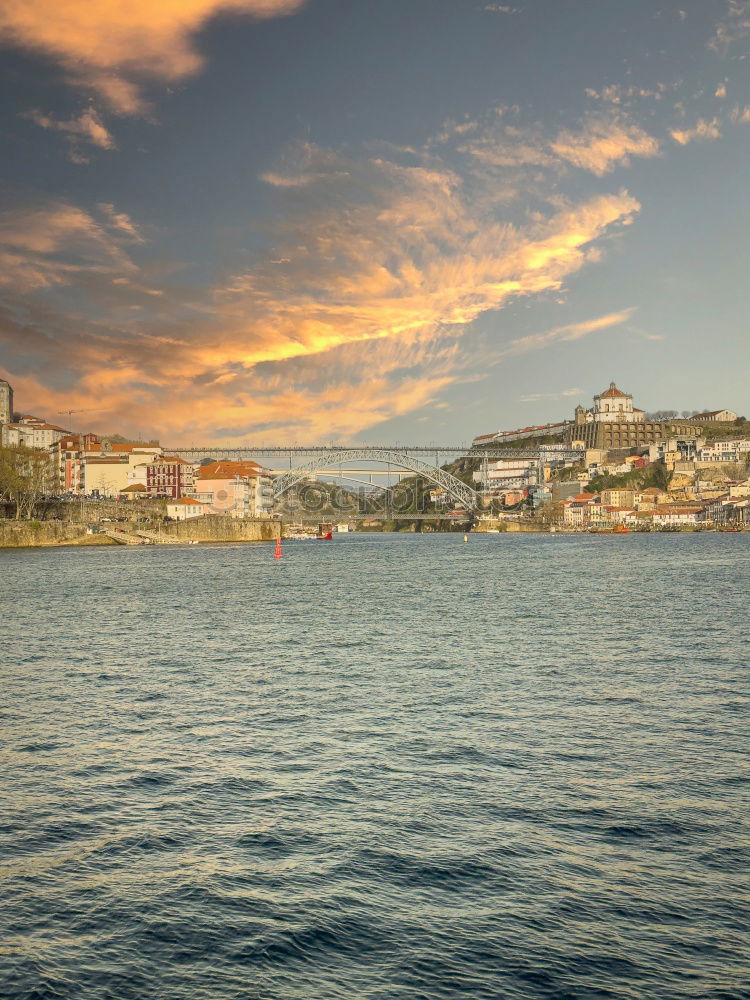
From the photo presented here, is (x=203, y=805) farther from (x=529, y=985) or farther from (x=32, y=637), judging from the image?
(x=32, y=637)

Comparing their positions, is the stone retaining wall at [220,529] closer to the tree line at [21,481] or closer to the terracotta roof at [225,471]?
the tree line at [21,481]

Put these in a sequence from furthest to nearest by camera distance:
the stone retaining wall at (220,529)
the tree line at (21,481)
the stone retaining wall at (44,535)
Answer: the stone retaining wall at (220,529) < the tree line at (21,481) < the stone retaining wall at (44,535)

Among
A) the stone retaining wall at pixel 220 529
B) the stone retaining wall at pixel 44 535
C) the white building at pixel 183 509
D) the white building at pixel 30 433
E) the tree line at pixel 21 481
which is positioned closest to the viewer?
the stone retaining wall at pixel 44 535

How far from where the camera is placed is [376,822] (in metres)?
11.4

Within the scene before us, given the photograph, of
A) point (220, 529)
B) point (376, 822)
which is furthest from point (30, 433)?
point (376, 822)

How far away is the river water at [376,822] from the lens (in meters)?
7.90

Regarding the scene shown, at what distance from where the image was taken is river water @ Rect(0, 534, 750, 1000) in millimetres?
7898

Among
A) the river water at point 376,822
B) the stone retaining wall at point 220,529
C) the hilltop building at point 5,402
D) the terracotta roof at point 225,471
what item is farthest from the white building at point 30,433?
the river water at point 376,822

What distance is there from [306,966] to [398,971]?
811 millimetres

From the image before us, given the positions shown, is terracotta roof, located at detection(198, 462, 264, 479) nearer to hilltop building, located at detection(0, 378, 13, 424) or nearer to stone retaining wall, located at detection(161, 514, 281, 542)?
stone retaining wall, located at detection(161, 514, 281, 542)

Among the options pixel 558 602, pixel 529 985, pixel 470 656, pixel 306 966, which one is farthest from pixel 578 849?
pixel 558 602

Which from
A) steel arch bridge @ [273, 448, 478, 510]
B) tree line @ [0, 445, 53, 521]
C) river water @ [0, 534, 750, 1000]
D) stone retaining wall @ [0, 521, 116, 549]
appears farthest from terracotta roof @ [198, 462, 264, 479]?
river water @ [0, 534, 750, 1000]

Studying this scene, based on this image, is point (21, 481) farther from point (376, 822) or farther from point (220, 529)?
point (376, 822)

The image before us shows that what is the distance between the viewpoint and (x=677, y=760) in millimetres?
13898
